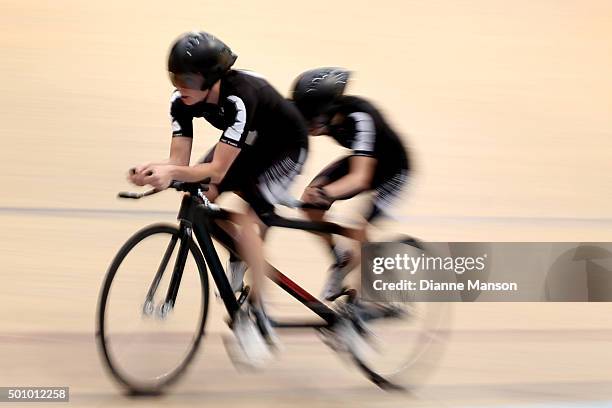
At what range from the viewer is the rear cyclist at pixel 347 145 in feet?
12.2

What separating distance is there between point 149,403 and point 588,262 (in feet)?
9.99

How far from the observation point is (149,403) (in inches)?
136

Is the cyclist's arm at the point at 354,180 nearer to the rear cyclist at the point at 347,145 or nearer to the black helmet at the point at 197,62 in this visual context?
the rear cyclist at the point at 347,145

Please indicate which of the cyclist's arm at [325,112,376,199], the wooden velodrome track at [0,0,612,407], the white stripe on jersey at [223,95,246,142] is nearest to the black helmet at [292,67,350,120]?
the cyclist's arm at [325,112,376,199]

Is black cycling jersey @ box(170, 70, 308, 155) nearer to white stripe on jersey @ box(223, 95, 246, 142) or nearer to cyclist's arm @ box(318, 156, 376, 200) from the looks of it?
white stripe on jersey @ box(223, 95, 246, 142)

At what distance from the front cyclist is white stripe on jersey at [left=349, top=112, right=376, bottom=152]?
249mm

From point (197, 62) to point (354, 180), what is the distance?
0.84 meters

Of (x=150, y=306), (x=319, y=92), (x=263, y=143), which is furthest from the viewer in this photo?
(x=319, y=92)

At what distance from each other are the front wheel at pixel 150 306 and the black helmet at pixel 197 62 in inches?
21.3

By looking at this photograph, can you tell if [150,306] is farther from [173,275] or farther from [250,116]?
[250,116]

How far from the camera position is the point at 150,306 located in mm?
3422

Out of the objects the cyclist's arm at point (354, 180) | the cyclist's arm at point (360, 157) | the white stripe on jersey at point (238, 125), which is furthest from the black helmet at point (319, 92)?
the white stripe on jersey at point (238, 125)

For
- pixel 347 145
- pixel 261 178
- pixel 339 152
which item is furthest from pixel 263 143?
pixel 339 152

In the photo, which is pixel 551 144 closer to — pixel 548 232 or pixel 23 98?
pixel 548 232
